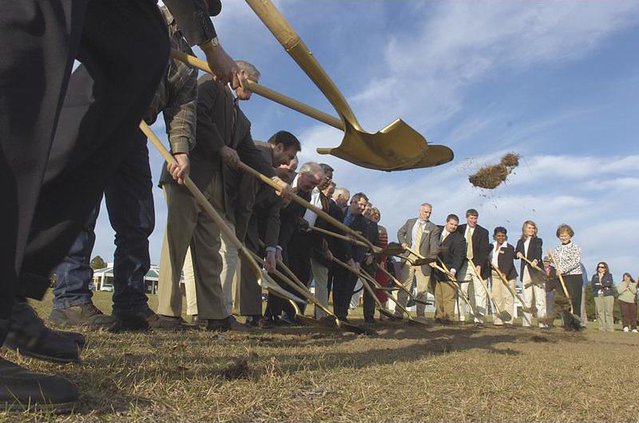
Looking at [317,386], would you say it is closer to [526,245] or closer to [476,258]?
[476,258]

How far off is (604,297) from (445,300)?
5477 mm

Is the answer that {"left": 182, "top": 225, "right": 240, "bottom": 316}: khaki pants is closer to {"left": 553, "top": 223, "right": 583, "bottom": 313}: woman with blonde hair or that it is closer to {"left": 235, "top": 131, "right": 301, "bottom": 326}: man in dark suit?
{"left": 235, "top": 131, "right": 301, "bottom": 326}: man in dark suit

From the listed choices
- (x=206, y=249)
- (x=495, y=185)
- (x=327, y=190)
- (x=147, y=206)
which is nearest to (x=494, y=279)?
(x=495, y=185)

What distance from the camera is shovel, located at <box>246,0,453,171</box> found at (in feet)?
7.92

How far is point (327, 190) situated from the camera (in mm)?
8172

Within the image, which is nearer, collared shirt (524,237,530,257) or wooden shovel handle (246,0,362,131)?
wooden shovel handle (246,0,362,131)

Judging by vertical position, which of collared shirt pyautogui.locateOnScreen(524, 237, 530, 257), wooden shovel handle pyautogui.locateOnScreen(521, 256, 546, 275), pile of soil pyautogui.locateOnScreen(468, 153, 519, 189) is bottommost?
Result: wooden shovel handle pyautogui.locateOnScreen(521, 256, 546, 275)

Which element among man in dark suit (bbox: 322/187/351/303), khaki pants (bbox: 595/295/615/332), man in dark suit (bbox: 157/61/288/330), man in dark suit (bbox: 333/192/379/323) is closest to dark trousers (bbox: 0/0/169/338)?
man in dark suit (bbox: 157/61/288/330)

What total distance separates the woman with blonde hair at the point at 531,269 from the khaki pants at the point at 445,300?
149cm

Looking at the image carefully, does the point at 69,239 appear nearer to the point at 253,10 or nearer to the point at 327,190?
the point at 253,10

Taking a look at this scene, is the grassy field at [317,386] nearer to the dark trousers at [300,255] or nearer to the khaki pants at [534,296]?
the dark trousers at [300,255]

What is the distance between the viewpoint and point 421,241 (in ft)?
33.8

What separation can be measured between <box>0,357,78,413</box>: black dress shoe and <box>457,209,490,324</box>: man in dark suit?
9.45 m

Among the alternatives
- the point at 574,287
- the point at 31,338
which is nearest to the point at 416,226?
the point at 574,287
